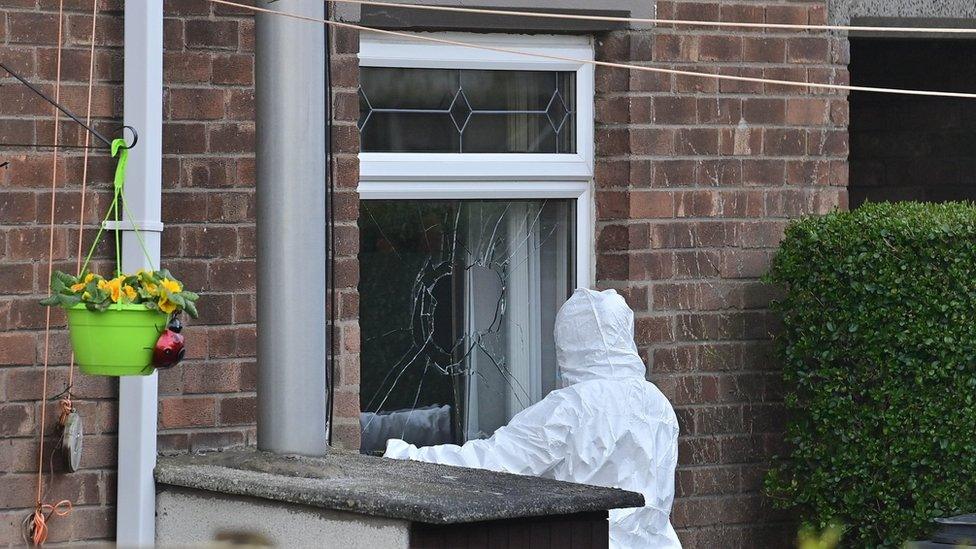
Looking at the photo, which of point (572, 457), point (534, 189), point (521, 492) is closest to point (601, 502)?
point (521, 492)

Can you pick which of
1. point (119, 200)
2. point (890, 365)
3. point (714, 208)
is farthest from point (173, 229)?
point (890, 365)

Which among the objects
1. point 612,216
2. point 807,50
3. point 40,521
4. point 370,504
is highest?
point 807,50

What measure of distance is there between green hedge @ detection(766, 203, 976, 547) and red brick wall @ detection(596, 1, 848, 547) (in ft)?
1.23

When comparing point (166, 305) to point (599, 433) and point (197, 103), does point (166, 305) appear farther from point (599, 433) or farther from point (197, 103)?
point (599, 433)

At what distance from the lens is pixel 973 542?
303 cm

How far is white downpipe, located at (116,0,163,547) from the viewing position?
187 inches

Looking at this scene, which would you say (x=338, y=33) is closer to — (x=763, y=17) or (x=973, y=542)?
(x=763, y=17)

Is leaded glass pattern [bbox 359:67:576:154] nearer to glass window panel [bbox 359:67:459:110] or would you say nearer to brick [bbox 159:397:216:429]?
glass window panel [bbox 359:67:459:110]

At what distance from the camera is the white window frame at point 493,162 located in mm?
5801

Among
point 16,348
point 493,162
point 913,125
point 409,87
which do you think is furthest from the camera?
point 913,125

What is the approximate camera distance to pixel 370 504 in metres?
3.99

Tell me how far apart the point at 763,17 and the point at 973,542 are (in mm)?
3544

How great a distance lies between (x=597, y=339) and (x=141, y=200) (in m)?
1.77

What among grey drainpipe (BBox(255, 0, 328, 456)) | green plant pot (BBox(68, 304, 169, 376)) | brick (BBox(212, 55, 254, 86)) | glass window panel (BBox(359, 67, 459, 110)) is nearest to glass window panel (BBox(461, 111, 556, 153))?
glass window panel (BBox(359, 67, 459, 110))
